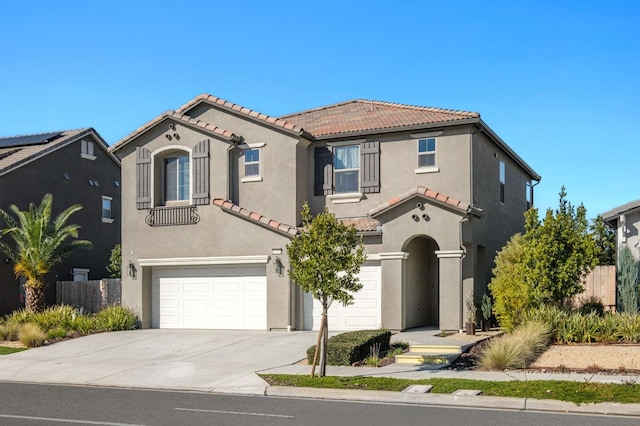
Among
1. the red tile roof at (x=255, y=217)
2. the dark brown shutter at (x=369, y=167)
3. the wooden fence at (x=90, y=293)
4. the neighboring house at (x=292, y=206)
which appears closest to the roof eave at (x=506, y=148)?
the neighboring house at (x=292, y=206)

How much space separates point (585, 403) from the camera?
484 inches

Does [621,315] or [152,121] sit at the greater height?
[152,121]

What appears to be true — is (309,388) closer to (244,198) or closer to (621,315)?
(621,315)

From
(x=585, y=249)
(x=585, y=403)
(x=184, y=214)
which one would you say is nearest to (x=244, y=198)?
(x=184, y=214)

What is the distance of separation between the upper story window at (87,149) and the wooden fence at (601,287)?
2245 cm

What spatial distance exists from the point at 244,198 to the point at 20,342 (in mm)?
8704

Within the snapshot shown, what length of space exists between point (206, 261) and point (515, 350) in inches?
485

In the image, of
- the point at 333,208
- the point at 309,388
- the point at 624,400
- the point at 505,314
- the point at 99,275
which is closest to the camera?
the point at 624,400

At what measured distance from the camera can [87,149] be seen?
34625mm

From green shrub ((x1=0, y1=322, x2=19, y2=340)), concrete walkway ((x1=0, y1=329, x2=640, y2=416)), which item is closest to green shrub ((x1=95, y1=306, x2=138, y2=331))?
concrete walkway ((x1=0, y1=329, x2=640, y2=416))

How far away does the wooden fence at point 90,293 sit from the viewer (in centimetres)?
2847

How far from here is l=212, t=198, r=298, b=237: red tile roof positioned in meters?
24.2

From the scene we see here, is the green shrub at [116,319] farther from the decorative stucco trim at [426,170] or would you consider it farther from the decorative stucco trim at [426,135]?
the decorative stucco trim at [426,135]

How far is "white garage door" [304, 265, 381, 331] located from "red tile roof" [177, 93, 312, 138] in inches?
212
